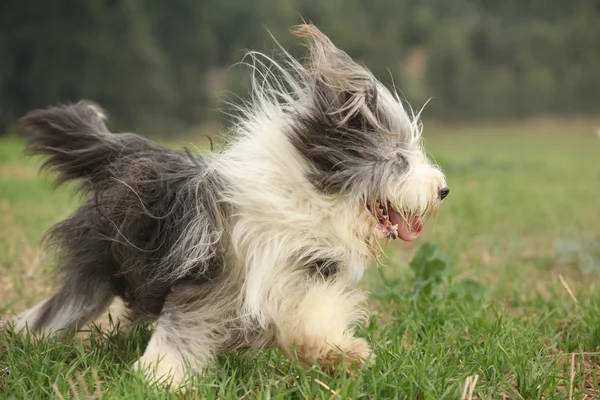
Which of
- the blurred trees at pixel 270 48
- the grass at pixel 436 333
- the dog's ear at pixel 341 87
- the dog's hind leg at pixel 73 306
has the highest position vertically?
the dog's ear at pixel 341 87

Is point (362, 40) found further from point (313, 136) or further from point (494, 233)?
point (313, 136)

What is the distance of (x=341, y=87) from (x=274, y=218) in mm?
585

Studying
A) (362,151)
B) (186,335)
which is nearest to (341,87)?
(362,151)

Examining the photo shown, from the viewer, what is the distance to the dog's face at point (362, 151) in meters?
2.91

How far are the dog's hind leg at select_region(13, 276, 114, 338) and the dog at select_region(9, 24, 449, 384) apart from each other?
0.24ft

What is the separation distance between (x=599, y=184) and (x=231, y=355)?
11253 mm

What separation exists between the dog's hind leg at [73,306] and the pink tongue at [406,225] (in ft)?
4.25

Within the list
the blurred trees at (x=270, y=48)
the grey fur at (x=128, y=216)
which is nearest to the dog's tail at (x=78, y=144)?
the grey fur at (x=128, y=216)

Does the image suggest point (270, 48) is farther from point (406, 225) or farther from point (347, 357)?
point (347, 357)

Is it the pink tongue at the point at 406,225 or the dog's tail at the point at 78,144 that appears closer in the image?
the pink tongue at the point at 406,225

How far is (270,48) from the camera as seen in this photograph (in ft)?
78.4

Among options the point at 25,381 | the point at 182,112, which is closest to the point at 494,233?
the point at 25,381

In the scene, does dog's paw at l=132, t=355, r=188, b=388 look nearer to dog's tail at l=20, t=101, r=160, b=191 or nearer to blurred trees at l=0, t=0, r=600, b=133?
dog's tail at l=20, t=101, r=160, b=191

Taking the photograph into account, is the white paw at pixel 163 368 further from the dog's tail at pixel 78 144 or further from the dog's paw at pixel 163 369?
the dog's tail at pixel 78 144
